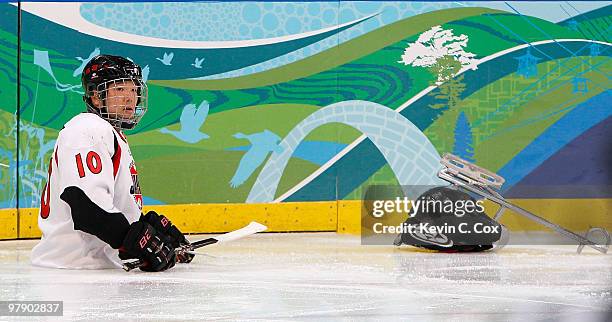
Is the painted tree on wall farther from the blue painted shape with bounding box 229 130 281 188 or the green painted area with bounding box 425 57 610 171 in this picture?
the blue painted shape with bounding box 229 130 281 188

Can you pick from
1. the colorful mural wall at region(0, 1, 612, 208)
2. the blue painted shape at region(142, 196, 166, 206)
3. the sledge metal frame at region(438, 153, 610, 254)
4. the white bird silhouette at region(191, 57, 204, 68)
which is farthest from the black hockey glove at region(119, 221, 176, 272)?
the white bird silhouette at region(191, 57, 204, 68)

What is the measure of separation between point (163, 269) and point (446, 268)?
122 centimetres

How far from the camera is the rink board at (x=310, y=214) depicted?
659 centimetres

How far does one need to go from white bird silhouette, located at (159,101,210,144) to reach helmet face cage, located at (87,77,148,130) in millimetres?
2127

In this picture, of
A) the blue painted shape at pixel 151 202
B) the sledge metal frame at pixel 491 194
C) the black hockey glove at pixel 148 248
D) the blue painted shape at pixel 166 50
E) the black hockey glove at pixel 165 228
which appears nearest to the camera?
the black hockey glove at pixel 148 248

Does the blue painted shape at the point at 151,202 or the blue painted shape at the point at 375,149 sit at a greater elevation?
the blue painted shape at the point at 375,149

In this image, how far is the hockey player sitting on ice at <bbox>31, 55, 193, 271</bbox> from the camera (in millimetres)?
4102

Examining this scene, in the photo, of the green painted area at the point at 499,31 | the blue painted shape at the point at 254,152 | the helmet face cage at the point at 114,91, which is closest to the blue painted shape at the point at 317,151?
the blue painted shape at the point at 254,152

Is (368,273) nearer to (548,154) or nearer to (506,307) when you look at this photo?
(506,307)

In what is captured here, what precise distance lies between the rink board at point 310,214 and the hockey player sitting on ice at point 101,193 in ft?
6.53

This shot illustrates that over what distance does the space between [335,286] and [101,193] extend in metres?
0.92

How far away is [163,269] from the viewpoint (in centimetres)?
434

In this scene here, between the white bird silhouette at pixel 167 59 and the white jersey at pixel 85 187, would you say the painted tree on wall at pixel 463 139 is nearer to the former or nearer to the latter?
the white bird silhouette at pixel 167 59

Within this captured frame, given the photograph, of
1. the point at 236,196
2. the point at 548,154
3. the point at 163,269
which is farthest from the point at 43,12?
the point at 548,154
